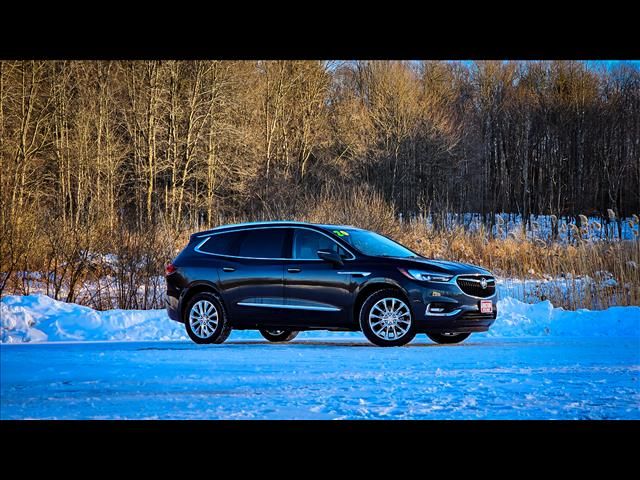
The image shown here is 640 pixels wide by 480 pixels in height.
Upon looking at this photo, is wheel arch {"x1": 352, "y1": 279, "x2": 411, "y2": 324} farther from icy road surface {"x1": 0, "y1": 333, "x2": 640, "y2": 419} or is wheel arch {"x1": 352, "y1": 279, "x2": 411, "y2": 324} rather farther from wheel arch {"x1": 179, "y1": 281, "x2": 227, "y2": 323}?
wheel arch {"x1": 179, "y1": 281, "x2": 227, "y2": 323}

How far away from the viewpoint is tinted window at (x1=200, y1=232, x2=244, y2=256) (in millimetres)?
12867

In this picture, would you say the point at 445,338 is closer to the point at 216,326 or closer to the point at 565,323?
the point at 565,323

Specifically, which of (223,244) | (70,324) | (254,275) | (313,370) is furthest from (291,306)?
(70,324)

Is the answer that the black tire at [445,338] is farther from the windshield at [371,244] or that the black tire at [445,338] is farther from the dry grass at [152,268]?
the dry grass at [152,268]

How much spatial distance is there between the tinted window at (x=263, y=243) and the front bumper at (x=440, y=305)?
197 cm

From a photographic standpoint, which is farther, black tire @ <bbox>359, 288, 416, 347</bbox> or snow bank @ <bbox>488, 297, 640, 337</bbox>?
snow bank @ <bbox>488, 297, 640, 337</bbox>

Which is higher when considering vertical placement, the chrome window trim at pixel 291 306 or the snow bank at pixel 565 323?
the chrome window trim at pixel 291 306

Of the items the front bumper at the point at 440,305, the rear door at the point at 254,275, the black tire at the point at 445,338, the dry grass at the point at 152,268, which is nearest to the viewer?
the front bumper at the point at 440,305

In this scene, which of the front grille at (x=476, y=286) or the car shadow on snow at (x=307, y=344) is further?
the car shadow on snow at (x=307, y=344)

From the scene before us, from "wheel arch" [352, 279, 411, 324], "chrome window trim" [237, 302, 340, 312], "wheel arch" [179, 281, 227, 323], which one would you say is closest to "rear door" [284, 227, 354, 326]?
"chrome window trim" [237, 302, 340, 312]

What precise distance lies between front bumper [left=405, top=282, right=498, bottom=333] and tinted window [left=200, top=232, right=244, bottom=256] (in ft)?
8.64

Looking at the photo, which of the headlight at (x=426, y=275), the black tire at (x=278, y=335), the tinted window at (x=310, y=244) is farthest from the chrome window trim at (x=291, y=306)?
the black tire at (x=278, y=335)

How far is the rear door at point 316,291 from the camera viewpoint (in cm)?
1199

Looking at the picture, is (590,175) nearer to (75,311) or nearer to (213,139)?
(213,139)
